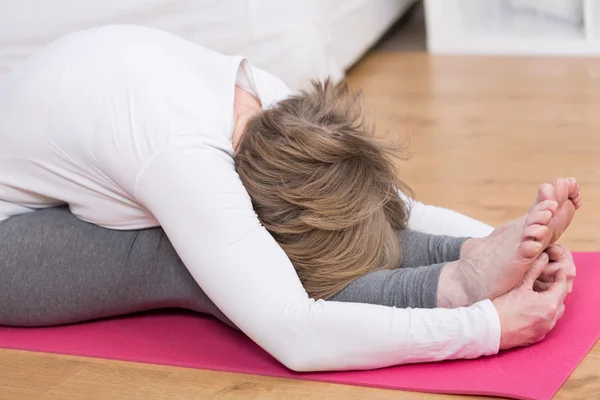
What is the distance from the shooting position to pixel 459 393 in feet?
4.34

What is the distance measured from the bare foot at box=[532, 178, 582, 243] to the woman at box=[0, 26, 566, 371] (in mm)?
84

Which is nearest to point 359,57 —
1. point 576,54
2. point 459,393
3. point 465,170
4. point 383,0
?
point 383,0

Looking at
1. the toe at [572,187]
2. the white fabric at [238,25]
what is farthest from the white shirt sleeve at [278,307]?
the white fabric at [238,25]

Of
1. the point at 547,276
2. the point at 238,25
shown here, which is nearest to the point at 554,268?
the point at 547,276

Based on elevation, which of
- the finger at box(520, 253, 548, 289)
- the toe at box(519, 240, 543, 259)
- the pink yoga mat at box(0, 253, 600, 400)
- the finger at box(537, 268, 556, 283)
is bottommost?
the pink yoga mat at box(0, 253, 600, 400)

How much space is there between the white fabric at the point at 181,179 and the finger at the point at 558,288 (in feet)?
0.35

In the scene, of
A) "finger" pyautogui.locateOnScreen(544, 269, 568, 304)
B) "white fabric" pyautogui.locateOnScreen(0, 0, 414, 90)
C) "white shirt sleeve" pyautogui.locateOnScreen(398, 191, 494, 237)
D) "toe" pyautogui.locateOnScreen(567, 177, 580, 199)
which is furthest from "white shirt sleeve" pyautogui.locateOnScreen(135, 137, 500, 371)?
"white fabric" pyautogui.locateOnScreen(0, 0, 414, 90)

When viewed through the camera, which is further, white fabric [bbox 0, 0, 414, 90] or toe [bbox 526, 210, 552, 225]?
white fabric [bbox 0, 0, 414, 90]

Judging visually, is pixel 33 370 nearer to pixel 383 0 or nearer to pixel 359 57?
pixel 359 57

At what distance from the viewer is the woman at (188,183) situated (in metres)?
1.35

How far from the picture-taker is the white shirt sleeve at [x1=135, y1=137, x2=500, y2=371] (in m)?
1.34

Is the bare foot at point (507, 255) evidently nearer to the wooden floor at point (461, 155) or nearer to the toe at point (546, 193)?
the toe at point (546, 193)

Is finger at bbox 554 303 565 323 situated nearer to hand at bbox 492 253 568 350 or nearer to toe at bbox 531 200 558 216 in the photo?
hand at bbox 492 253 568 350

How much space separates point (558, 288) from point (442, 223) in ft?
1.20
